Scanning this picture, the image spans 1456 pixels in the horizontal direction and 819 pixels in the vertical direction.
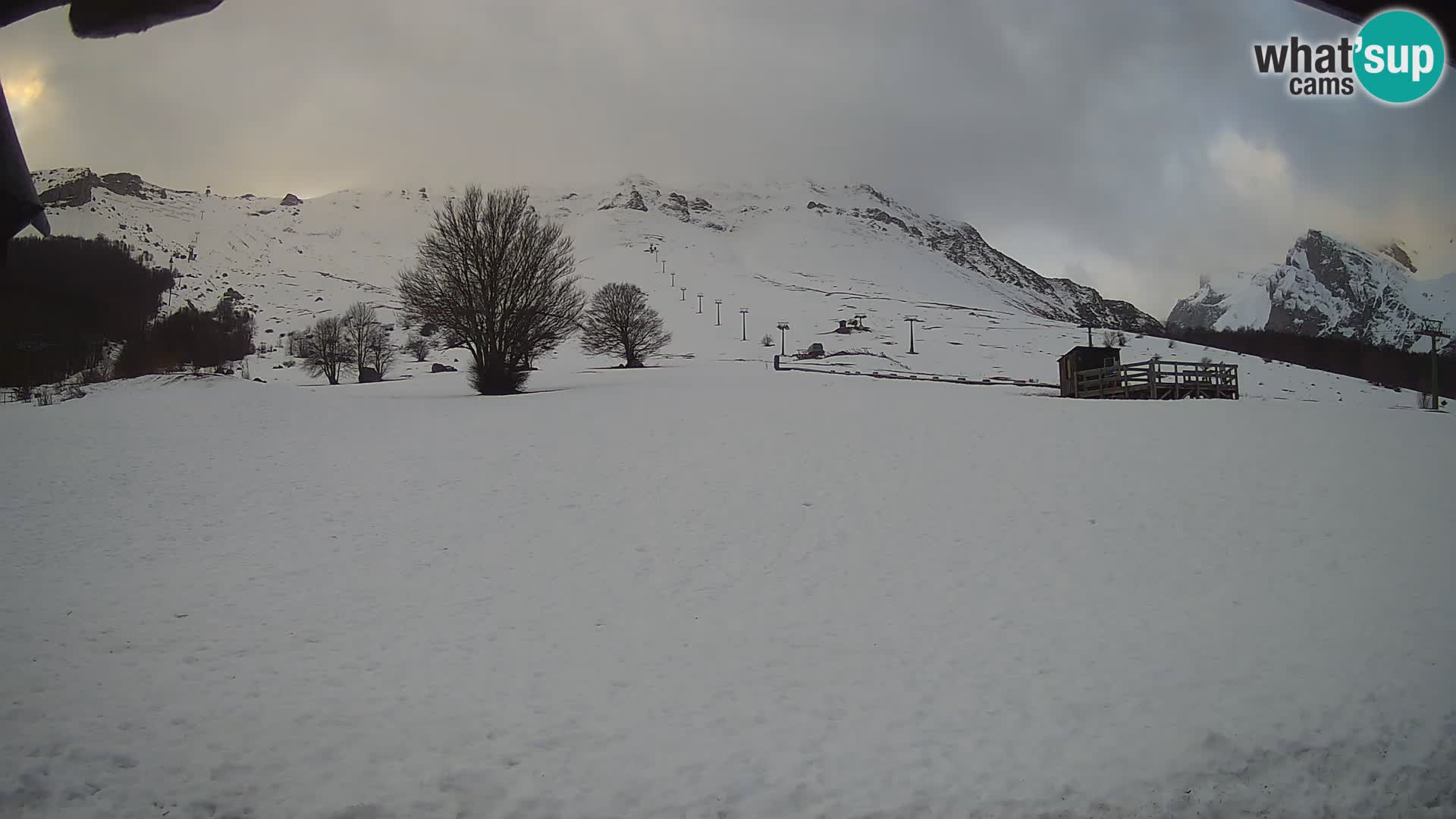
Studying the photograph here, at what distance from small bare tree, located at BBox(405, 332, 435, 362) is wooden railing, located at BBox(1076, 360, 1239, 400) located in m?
65.4

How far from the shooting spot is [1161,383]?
34438mm

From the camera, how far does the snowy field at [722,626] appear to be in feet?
22.6

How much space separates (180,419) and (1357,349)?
145 ft

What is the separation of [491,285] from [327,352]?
36.7m

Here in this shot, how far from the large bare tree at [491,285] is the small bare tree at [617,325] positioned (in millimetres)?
20713

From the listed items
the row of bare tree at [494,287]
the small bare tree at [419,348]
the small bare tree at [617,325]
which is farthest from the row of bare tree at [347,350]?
the row of bare tree at [494,287]

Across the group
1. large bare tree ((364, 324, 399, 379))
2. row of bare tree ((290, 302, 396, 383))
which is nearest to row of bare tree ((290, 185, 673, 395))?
row of bare tree ((290, 302, 396, 383))

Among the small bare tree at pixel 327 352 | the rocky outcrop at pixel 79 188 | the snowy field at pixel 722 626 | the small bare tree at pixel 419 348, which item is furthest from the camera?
the small bare tree at pixel 419 348

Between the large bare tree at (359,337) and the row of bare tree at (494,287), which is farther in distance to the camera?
the large bare tree at (359,337)

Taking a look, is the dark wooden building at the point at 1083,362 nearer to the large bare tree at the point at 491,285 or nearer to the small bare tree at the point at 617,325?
the large bare tree at the point at 491,285

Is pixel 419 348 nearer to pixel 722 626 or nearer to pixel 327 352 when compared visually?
pixel 327 352

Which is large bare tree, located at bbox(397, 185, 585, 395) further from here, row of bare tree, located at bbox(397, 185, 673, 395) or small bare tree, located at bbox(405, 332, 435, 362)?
small bare tree, located at bbox(405, 332, 435, 362)

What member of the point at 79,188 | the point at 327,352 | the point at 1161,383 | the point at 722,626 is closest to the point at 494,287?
the point at 722,626

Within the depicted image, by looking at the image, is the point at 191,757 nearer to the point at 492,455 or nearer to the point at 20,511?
the point at 20,511
